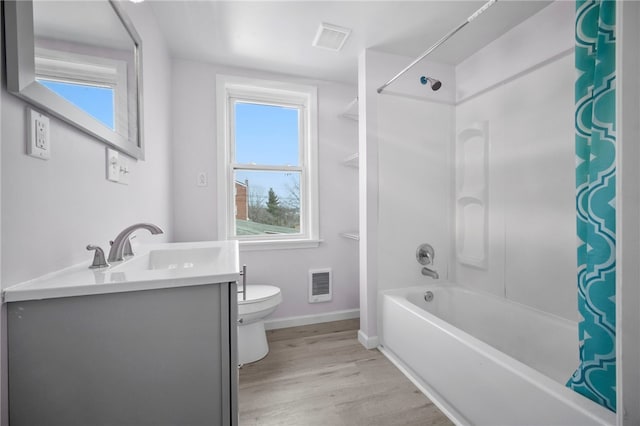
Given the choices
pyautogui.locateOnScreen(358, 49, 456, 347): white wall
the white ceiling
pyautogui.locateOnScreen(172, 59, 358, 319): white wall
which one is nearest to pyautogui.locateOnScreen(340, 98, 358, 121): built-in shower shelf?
pyautogui.locateOnScreen(172, 59, 358, 319): white wall

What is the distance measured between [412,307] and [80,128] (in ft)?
5.90

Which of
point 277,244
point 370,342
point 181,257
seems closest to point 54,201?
point 181,257

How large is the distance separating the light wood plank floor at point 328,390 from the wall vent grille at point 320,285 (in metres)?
0.42

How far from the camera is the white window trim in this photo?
77cm

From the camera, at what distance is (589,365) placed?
919 millimetres

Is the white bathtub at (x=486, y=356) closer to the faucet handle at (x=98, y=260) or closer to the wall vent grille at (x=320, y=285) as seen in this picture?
the wall vent grille at (x=320, y=285)

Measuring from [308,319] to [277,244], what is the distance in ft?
2.36

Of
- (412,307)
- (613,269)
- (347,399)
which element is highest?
(613,269)

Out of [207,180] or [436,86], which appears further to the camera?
[207,180]

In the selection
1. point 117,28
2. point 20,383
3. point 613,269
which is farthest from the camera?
point 117,28

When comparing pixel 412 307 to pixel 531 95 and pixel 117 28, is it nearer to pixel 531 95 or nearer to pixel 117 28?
pixel 531 95

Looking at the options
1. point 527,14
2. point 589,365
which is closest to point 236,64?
point 527,14

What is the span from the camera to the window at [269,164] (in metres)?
2.34

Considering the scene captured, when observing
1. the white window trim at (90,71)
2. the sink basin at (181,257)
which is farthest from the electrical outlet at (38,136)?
the sink basin at (181,257)
